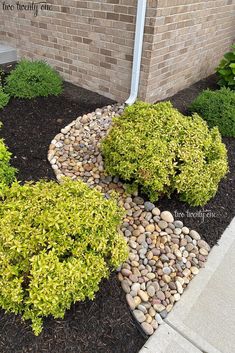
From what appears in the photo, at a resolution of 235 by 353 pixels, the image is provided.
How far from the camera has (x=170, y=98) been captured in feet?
14.1

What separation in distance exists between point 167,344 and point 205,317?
0.35m

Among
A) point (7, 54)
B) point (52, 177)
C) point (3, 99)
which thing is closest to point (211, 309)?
point (52, 177)

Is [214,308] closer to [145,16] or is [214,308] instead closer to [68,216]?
[68,216]

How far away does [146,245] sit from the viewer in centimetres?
234

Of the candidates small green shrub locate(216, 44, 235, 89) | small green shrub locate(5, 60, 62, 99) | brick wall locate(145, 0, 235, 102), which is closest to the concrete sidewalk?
brick wall locate(145, 0, 235, 102)

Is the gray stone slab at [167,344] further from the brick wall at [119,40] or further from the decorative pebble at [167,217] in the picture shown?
the brick wall at [119,40]

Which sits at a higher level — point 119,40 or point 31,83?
point 119,40

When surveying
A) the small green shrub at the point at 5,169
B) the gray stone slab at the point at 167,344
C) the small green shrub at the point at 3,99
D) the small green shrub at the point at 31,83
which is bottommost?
the gray stone slab at the point at 167,344

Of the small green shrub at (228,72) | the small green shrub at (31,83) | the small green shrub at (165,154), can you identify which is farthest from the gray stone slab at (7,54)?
the small green shrub at (228,72)

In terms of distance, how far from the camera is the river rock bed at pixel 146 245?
2.06 m

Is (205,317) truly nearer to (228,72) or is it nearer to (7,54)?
(228,72)

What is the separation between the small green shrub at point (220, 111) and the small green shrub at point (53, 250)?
94.0 inches

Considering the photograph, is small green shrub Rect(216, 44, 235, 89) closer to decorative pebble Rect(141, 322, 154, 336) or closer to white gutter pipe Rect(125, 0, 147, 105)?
white gutter pipe Rect(125, 0, 147, 105)

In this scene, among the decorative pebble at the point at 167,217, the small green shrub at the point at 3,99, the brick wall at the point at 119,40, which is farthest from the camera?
the small green shrub at the point at 3,99
